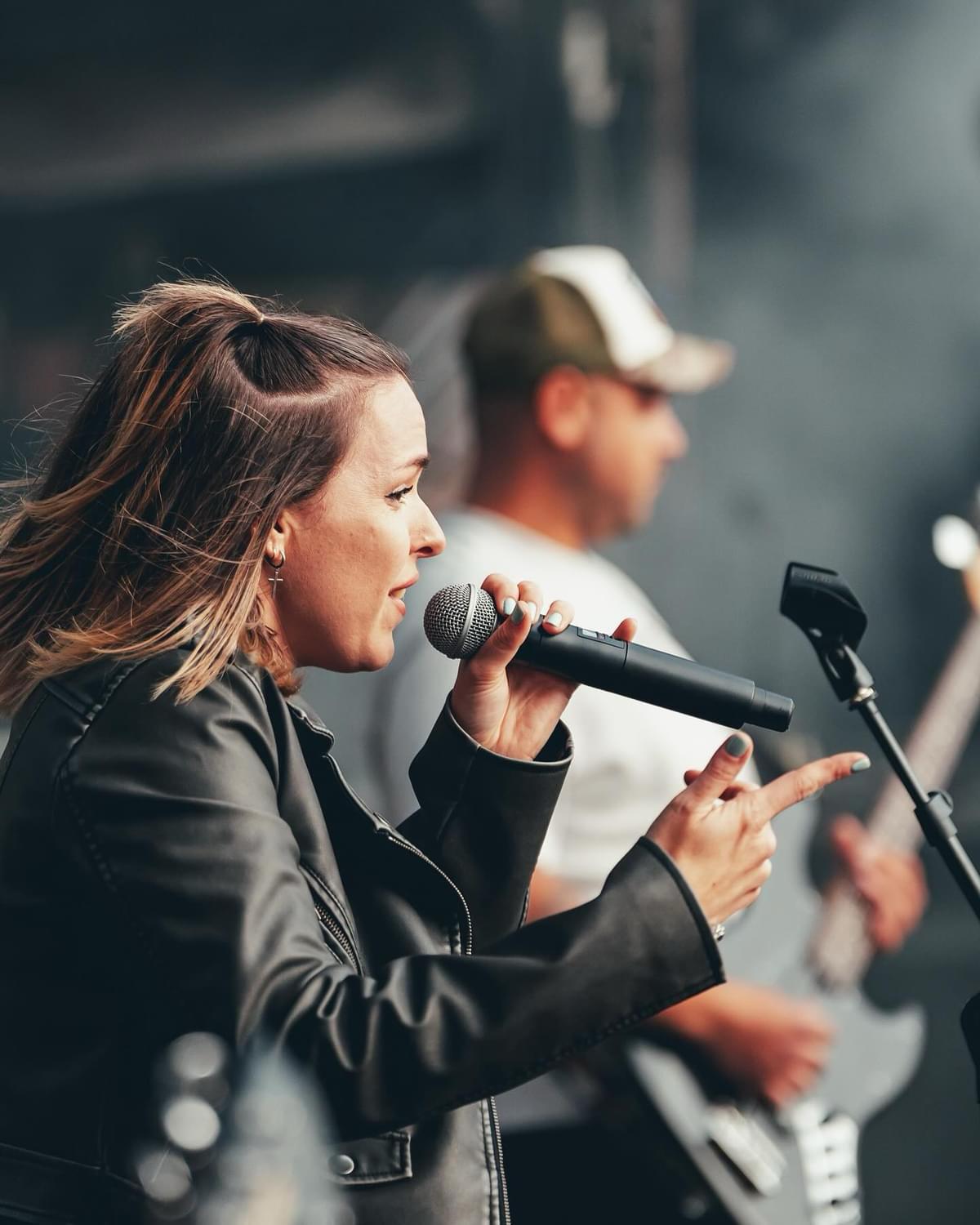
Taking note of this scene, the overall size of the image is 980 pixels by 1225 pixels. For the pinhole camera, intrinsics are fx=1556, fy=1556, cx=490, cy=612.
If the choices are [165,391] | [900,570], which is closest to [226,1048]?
[165,391]

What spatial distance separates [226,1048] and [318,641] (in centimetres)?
40

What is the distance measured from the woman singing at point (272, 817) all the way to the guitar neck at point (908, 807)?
1.66 metres

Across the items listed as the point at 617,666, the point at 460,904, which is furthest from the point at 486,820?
the point at 617,666

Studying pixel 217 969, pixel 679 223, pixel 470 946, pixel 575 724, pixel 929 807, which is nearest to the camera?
pixel 217 969

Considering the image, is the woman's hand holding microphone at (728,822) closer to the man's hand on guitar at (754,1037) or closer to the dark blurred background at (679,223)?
the man's hand on guitar at (754,1037)

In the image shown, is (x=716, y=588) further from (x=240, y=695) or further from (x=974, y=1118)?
(x=240, y=695)

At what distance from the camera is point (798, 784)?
45.6 inches

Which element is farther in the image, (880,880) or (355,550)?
(880,880)

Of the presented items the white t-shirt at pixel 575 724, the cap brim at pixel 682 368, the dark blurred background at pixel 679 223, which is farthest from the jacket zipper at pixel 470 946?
the dark blurred background at pixel 679 223

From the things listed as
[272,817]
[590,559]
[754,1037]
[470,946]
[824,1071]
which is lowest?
[824,1071]

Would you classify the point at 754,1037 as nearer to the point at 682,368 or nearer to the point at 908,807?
the point at 908,807

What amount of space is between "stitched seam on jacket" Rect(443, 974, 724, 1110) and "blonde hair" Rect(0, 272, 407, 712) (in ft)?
1.28

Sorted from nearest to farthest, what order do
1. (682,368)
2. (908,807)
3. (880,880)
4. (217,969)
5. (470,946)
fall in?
1. (217,969)
2. (470,946)
3. (682,368)
4. (880,880)
5. (908,807)

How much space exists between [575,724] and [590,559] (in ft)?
1.27
